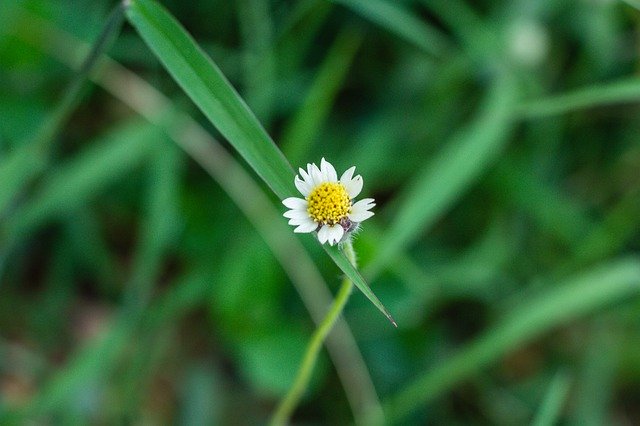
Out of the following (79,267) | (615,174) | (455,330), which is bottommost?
(455,330)

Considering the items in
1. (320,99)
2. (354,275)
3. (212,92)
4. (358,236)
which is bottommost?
(354,275)

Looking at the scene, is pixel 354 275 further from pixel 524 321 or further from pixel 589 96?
pixel 524 321

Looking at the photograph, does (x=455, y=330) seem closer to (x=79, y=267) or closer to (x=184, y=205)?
(x=184, y=205)

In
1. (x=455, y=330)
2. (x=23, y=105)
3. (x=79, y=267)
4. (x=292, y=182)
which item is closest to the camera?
(x=292, y=182)

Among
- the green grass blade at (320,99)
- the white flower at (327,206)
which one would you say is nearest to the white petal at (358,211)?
the white flower at (327,206)

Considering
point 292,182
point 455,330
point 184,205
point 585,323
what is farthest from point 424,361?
point 292,182

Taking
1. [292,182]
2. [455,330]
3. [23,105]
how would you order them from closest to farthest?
[292,182], [23,105], [455,330]

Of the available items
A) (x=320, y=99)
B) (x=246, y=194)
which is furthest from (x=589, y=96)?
(x=246, y=194)

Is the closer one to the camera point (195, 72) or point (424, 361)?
point (195, 72)
